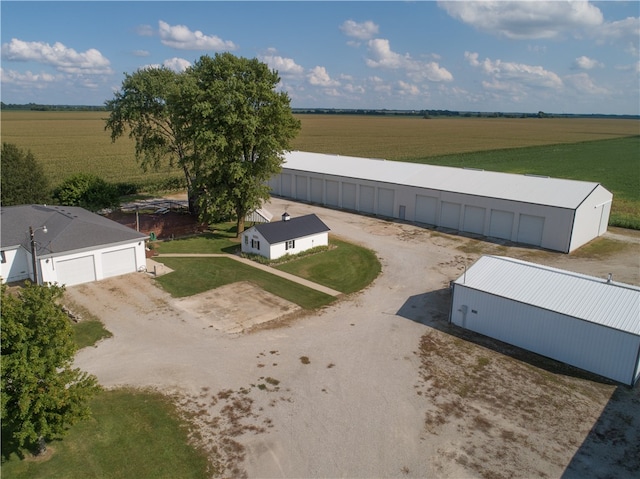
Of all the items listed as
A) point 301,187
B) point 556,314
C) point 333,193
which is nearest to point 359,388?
point 556,314

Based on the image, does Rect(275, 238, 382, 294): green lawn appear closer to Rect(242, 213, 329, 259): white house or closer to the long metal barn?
Rect(242, 213, 329, 259): white house

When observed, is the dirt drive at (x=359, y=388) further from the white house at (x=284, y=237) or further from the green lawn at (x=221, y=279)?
the white house at (x=284, y=237)

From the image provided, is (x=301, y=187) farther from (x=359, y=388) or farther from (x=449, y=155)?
Result: (x=449, y=155)

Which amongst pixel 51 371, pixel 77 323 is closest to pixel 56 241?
pixel 77 323

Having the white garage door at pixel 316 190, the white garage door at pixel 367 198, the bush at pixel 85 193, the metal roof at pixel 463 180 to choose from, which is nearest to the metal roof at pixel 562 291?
the metal roof at pixel 463 180

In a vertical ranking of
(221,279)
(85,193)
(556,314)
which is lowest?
(221,279)

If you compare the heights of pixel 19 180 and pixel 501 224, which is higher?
pixel 19 180
